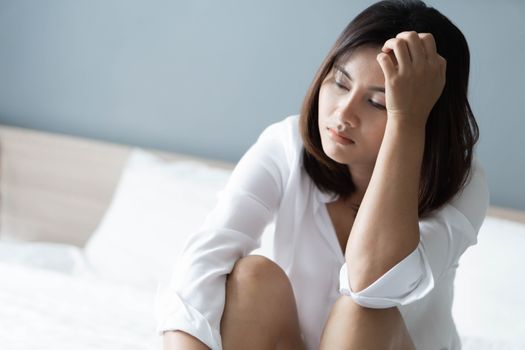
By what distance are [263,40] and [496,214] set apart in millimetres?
839

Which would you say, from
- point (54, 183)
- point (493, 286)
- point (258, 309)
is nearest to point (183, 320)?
point (258, 309)

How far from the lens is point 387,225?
4.03 ft

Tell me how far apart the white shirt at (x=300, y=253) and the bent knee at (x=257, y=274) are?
0.9 inches

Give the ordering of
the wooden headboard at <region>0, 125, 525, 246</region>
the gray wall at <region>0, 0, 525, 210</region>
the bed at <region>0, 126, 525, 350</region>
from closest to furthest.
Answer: the bed at <region>0, 126, 525, 350</region> < the gray wall at <region>0, 0, 525, 210</region> < the wooden headboard at <region>0, 125, 525, 246</region>

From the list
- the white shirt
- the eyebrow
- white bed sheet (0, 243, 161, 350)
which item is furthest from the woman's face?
white bed sheet (0, 243, 161, 350)

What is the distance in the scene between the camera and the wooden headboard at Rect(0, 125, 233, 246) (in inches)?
97.7

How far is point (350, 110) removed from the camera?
1.29 m

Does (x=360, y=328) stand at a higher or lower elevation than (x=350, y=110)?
lower

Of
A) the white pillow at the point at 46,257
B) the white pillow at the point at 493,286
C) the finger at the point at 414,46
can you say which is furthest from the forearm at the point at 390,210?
the white pillow at the point at 46,257

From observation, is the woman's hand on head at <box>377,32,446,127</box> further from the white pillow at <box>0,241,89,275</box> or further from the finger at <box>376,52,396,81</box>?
the white pillow at <box>0,241,89,275</box>

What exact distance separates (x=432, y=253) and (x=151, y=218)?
1126 millimetres

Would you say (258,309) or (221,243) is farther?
(221,243)

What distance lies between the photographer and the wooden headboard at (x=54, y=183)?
248cm

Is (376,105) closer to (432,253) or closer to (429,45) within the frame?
(429,45)
